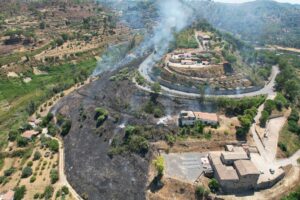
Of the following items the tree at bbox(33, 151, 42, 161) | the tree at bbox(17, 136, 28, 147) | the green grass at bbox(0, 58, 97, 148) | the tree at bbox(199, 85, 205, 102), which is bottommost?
the green grass at bbox(0, 58, 97, 148)

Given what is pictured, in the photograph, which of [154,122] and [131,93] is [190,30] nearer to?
[131,93]

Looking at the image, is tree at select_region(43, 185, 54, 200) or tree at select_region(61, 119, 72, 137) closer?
tree at select_region(43, 185, 54, 200)

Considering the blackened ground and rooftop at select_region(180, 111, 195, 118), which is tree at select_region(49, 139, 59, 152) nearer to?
the blackened ground

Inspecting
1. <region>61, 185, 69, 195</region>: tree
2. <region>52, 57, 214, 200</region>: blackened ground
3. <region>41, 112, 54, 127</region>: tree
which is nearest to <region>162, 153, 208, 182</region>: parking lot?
<region>52, 57, 214, 200</region>: blackened ground

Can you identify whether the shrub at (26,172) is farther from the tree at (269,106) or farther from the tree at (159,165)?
the tree at (269,106)

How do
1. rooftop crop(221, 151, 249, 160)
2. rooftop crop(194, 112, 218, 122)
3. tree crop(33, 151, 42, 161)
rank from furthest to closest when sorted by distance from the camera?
1. rooftop crop(194, 112, 218, 122)
2. tree crop(33, 151, 42, 161)
3. rooftop crop(221, 151, 249, 160)

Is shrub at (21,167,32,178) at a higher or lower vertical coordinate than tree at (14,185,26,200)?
lower

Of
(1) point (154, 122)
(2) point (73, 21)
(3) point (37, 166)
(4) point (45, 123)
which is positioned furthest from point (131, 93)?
(2) point (73, 21)
